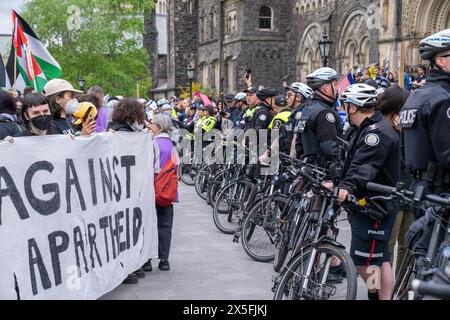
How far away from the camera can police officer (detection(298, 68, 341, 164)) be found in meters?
6.82

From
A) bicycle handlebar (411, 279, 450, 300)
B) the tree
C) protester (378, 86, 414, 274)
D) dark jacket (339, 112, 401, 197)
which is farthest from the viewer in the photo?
the tree

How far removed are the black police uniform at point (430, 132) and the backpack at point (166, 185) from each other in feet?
10.9

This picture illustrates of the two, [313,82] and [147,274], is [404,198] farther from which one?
[147,274]

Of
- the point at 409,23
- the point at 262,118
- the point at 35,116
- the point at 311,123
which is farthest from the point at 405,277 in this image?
the point at 409,23

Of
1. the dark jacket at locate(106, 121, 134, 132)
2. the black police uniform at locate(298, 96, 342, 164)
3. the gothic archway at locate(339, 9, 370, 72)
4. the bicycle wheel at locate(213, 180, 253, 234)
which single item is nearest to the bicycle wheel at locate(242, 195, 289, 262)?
the black police uniform at locate(298, 96, 342, 164)

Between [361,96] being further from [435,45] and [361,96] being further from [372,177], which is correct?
[435,45]

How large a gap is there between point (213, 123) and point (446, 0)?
12.1 metres

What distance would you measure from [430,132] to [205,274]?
144 inches

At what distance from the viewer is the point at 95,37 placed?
1594 inches

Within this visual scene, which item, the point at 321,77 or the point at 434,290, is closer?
the point at 434,290

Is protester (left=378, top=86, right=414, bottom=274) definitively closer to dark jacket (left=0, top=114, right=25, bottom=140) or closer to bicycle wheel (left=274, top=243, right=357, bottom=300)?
bicycle wheel (left=274, top=243, right=357, bottom=300)

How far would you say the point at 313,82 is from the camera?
715 centimetres

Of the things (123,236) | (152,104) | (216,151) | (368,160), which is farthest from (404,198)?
(152,104)

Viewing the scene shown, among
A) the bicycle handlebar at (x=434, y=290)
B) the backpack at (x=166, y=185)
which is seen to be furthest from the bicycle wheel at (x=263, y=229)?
the bicycle handlebar at (x=434, y=290)
